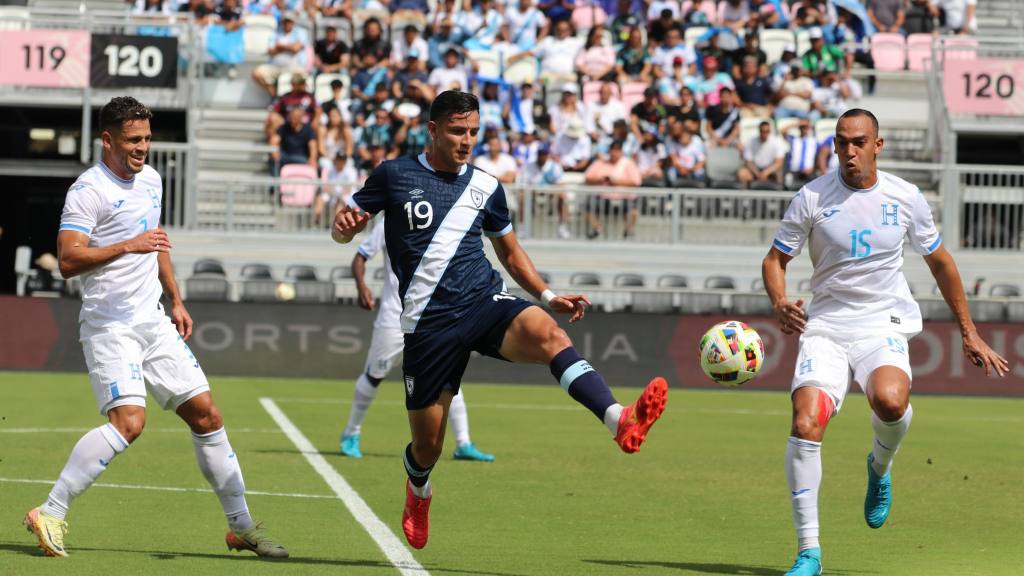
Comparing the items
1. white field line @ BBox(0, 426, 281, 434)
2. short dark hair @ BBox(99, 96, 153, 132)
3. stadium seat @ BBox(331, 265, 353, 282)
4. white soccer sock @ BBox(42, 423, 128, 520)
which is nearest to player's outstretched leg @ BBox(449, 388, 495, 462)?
white field line @ BBox(0, 426, 281, 434)

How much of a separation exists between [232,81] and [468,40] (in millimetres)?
4360

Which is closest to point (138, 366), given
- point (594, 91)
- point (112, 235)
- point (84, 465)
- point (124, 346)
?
point (124, 346)

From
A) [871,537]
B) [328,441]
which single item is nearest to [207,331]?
[328,441]

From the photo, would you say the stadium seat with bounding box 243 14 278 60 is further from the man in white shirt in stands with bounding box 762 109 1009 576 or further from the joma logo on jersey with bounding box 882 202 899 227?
the joma logo on jersey with bounding box 882 202 899 227

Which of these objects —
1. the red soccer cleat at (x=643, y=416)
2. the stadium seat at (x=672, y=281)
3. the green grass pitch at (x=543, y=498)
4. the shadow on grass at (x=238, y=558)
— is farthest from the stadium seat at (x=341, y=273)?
the red soccer cleat at (x=643, y=416)

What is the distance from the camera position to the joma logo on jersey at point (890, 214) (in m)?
8.89

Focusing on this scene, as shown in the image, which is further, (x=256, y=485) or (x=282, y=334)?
(x=282, y=334)

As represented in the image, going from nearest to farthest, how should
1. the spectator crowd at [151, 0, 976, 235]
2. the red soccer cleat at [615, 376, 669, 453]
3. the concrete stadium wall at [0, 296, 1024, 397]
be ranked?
1. the red soccer cleat at [615, 376, 669, 453]
2. the concrete stadium wall at [0, 296, 1024, 397]
3. the spectator crowd at [151, 0, 976, 235]

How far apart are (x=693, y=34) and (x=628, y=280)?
6895 millimetres

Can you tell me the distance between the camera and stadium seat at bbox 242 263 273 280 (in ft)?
80.0

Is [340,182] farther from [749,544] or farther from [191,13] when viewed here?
[749,544]

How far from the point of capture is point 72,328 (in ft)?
73.2

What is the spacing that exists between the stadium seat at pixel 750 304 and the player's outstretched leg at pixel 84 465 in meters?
15.4

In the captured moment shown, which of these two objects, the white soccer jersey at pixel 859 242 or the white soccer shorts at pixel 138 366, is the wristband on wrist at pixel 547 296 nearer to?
the white soccer jersey at pixel 859 242
